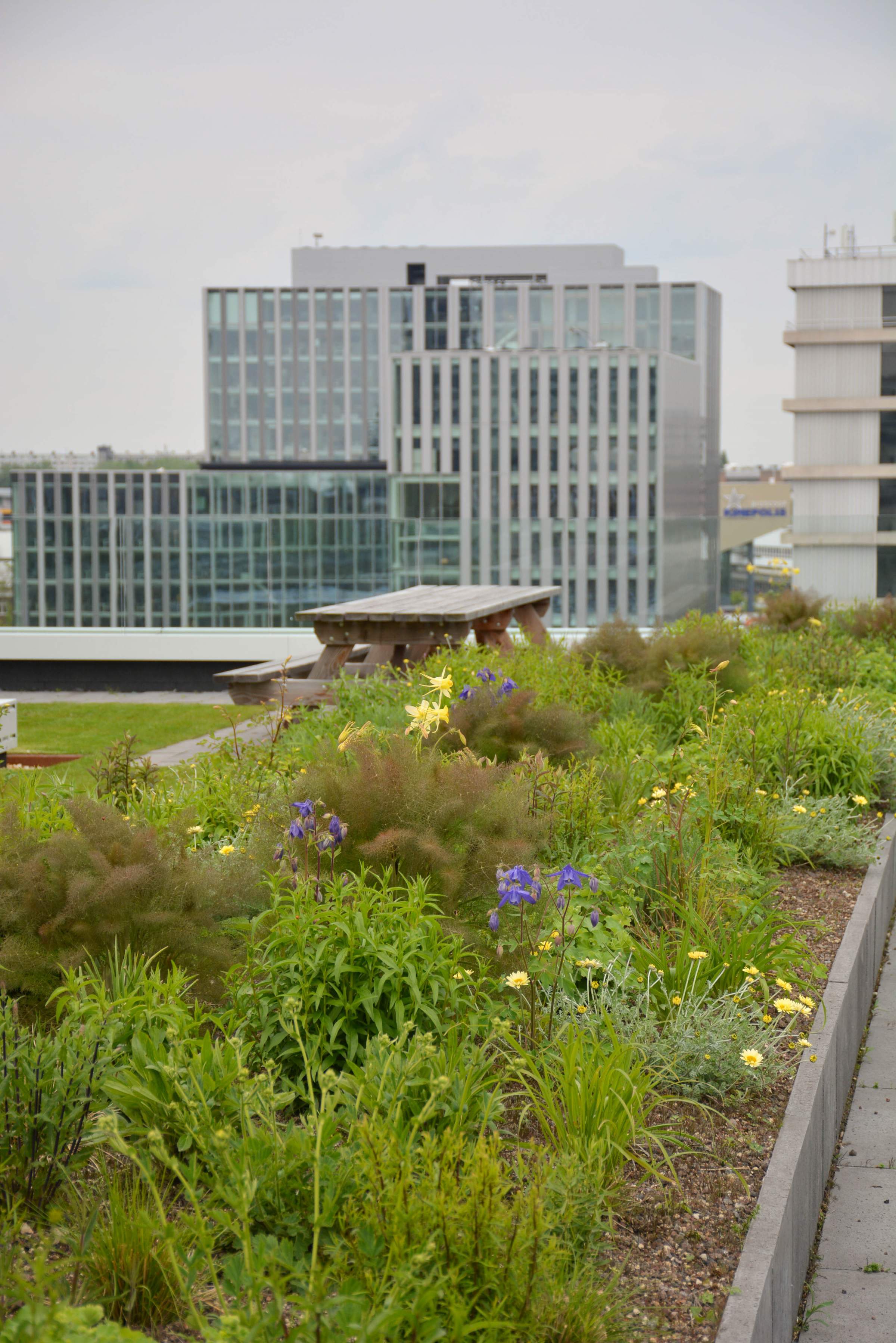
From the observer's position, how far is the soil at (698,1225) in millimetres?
1906

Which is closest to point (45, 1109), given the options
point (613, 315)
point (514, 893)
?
point (514, 893)

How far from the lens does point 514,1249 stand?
1.71 m

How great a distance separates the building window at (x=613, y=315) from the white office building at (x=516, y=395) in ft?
0.50

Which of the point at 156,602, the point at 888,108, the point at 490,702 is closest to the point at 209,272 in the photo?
the point at 888,108

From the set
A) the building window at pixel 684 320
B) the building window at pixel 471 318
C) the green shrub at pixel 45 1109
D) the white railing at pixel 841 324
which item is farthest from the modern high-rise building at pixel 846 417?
the building window at pixel 684 320

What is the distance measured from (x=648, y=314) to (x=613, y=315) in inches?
129

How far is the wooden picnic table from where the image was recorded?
7070mm

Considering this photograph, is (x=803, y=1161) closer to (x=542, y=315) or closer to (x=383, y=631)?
(x=383, y=631)

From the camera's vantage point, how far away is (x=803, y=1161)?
7.97 feet

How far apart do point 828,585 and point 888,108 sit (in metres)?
18.5

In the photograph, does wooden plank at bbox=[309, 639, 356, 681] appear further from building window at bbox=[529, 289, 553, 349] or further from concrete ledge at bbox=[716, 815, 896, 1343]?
building window at bbox=[529, 289, 553, 349]

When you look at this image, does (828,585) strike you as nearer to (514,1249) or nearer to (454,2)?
(454,2)

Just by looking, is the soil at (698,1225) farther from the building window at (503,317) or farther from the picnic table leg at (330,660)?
the building window at (503,317)

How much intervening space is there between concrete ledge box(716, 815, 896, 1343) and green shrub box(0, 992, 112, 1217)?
1095mm
